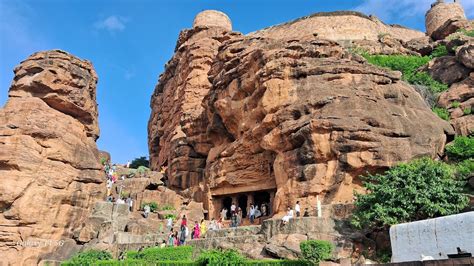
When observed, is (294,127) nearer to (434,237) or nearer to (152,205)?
(434,237)

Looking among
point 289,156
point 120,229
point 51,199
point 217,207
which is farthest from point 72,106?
point 289,156

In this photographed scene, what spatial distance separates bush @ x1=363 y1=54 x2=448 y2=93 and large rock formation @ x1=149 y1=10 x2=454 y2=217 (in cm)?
769

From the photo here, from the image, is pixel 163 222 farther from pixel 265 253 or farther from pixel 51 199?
pixel 265 253

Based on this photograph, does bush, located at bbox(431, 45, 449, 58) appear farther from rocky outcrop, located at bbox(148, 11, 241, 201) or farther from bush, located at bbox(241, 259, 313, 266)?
bush, located at bbox(241, 259, 313, 266)

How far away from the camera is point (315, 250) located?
1495 centimetres

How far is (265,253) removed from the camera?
16797 millimetres

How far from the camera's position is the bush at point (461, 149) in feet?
73.6

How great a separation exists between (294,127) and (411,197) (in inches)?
285

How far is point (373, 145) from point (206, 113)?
15.1 metres

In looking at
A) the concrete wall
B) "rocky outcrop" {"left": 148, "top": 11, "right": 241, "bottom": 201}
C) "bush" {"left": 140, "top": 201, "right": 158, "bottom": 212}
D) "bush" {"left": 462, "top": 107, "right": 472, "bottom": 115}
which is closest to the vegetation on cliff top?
the concrete wall

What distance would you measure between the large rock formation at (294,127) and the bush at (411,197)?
8.52 feet

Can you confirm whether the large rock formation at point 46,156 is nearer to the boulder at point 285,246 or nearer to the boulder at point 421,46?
the boulder at point 285,246

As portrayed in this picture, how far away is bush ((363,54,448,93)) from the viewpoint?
107 feet

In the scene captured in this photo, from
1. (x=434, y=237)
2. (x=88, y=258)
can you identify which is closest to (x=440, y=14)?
(x=434, y=237)
